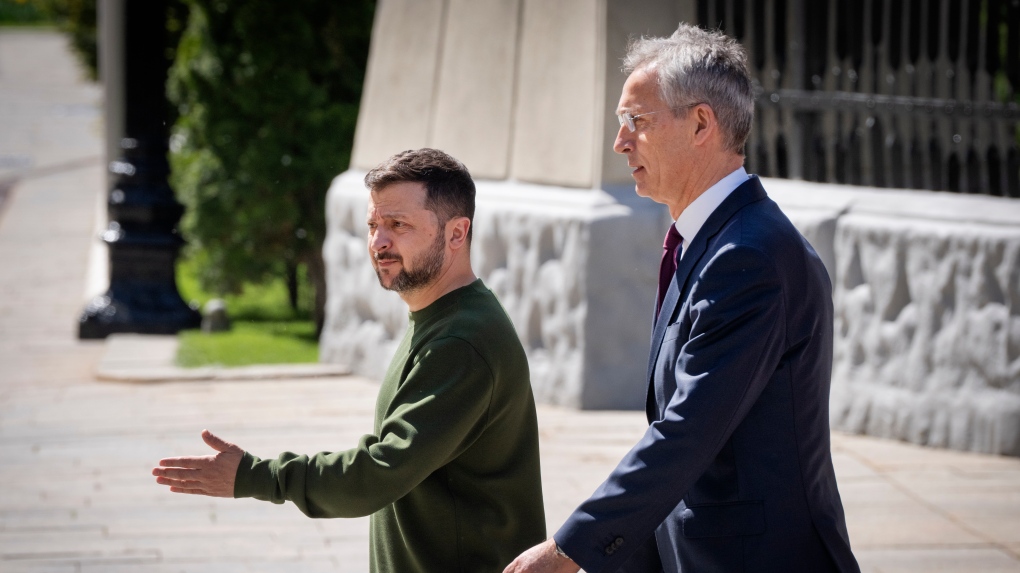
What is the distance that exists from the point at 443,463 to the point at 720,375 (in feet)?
1.96

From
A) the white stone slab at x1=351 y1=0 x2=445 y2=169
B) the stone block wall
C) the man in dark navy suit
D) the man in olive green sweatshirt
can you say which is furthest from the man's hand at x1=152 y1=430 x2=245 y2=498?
the white stone slab at x1=351 y1=0 x2=445 y2=169

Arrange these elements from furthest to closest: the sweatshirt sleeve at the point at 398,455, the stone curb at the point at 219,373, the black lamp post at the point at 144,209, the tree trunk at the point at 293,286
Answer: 1. the tree trunk at the point at 293,286
2. the black lamp post at the point at 144,209
3. the stone curb at the point at 219,373
4. the sweatshirt sleeve at the point at 398,455

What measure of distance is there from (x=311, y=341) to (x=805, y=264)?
10.7 meters

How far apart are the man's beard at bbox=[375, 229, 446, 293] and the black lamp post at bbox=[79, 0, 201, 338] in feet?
29.2

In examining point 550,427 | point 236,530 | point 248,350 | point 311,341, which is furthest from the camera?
point 311,341

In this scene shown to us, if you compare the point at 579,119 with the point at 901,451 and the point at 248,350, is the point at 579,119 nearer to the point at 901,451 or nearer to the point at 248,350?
the point at 901,451

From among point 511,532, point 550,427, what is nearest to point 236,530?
point 550,427

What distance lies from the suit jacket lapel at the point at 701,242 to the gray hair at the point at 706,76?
0.33 ft

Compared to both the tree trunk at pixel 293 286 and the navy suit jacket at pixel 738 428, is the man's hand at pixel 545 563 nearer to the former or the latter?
the navy suit jacket at pixel 738 428

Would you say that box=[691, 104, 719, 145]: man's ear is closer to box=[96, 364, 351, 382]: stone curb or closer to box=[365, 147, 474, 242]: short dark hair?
box=[365, 147, 474, 242]: short dark hair

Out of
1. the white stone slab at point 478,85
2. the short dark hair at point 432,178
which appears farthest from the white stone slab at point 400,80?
the short dark hair at point 432,178

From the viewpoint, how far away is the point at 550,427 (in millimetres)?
6723

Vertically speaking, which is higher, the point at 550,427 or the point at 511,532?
the point at 511,532

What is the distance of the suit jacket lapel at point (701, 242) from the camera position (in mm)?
2498
